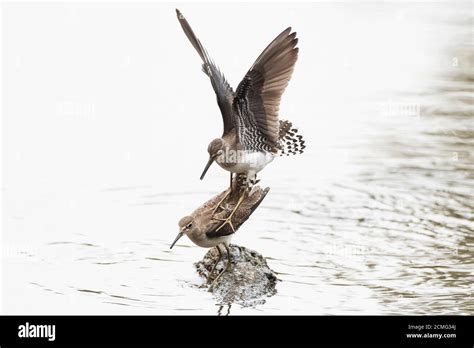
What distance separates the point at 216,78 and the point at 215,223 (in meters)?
1.31

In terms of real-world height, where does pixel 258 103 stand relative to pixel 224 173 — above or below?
above

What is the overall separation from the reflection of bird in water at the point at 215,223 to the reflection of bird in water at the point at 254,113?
0.06 meters

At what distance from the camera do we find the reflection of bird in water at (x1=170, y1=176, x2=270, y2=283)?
898cm

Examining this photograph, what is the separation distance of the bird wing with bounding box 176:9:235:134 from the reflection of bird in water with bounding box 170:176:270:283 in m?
0.63

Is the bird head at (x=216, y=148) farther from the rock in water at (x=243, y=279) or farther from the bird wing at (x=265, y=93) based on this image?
the rock in water at (x=243, y=279)

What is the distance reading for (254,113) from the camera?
9.17 metres

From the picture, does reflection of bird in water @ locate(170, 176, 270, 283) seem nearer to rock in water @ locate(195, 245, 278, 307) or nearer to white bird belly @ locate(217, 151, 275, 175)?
rock in water @ locate(195, 245, 278, 307)

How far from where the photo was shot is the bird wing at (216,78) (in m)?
9.02

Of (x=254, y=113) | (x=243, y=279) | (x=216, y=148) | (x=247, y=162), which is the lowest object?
(x=243, y=279)

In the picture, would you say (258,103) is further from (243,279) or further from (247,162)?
(243,279)

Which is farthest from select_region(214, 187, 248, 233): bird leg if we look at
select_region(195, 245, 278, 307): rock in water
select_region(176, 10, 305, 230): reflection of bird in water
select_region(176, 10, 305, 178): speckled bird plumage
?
select_region(195, 245, 278, 307): rock in water

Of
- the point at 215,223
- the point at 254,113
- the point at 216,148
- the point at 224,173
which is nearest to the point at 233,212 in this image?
the point at 215,223

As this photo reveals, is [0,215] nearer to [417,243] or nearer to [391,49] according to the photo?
Result: [417,243]

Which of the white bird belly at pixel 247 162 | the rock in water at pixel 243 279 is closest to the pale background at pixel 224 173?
the rock in water at pixel 243 279
